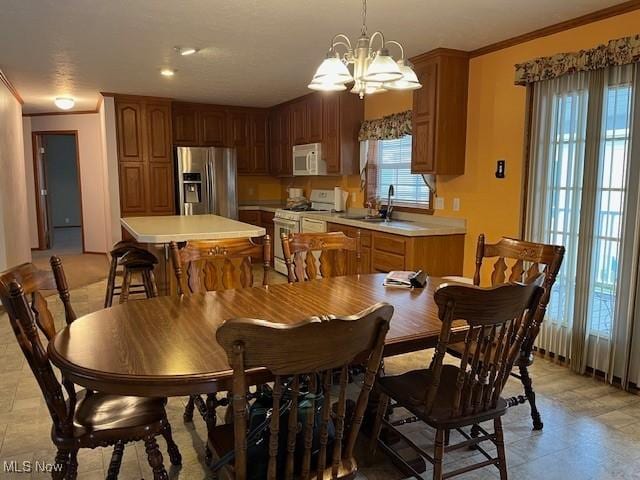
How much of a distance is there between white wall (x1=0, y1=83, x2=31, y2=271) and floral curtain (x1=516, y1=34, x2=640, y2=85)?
4.84m

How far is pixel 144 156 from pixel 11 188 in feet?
4.94

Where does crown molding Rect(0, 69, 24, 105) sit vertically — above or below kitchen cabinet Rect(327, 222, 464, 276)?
above

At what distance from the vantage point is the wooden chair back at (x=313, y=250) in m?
2.72

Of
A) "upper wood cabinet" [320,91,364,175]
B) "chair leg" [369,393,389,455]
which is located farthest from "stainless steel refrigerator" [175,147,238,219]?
Answer: "chair leg" [369,393,389,455]

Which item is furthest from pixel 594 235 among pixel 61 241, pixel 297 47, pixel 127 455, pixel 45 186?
pixel 61 241

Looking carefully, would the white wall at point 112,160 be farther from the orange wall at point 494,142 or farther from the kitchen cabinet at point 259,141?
the orange wall at point 494,142

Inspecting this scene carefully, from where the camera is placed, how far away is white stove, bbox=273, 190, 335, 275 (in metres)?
5.81

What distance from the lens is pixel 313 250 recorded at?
2.76m

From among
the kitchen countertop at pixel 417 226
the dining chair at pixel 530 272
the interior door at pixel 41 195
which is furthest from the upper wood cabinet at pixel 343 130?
the interior door at pixel 41 195

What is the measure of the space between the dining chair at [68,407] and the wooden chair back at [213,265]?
0.63 meters

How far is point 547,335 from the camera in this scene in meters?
3.42

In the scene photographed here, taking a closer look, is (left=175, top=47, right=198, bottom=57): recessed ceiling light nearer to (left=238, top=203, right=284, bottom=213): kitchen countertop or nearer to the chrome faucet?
the chrome faucet

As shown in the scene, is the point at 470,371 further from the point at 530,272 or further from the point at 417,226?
the point at 417,226

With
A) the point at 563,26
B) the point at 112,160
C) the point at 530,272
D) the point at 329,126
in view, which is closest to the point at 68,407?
the point at 530,272
